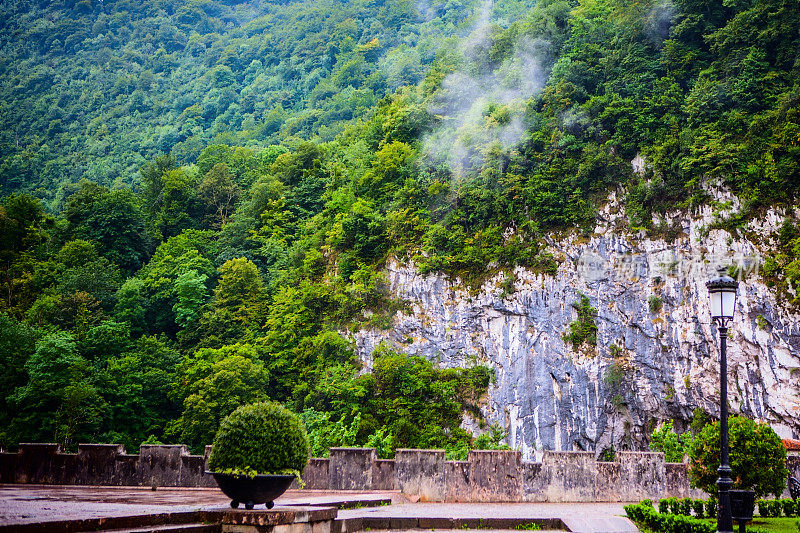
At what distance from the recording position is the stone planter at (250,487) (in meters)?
8.34

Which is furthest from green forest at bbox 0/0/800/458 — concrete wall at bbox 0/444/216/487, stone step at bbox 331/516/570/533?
stone step at bbox 331/516/570/533

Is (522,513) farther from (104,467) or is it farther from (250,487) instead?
(104,467)

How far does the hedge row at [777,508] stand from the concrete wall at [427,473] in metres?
3.08

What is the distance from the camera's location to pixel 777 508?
12727 mm

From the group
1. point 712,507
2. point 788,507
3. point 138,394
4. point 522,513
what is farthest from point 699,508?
point 138,394

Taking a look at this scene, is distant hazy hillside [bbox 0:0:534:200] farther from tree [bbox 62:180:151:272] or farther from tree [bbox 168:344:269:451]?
tree [bbox 168:344:269:451]

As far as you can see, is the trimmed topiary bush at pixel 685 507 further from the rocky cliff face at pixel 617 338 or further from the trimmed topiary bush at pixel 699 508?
the rocky cliff face at pixel 617 338

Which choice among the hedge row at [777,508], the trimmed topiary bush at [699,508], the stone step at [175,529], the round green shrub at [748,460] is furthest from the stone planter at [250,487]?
the hedge row at [777,508]

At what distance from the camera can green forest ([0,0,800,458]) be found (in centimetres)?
3553

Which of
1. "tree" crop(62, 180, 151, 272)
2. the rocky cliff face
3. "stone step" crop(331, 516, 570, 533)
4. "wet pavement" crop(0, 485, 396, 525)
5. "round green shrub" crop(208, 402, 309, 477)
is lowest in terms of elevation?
"stone step" crop(331, 516, 570, 533)

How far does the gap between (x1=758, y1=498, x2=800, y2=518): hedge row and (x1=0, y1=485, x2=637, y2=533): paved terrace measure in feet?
8.17

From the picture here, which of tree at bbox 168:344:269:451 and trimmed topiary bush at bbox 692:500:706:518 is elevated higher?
tree at bbox 168:344:269:451

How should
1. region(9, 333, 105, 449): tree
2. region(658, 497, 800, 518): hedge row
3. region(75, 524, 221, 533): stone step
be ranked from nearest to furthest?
region(75, 524, 221, 533): stone step
region(658, 497, 800, 518): hedge row
region(9, 333, 105, 449): tree

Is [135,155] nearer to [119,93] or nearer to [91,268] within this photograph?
[119,93]
